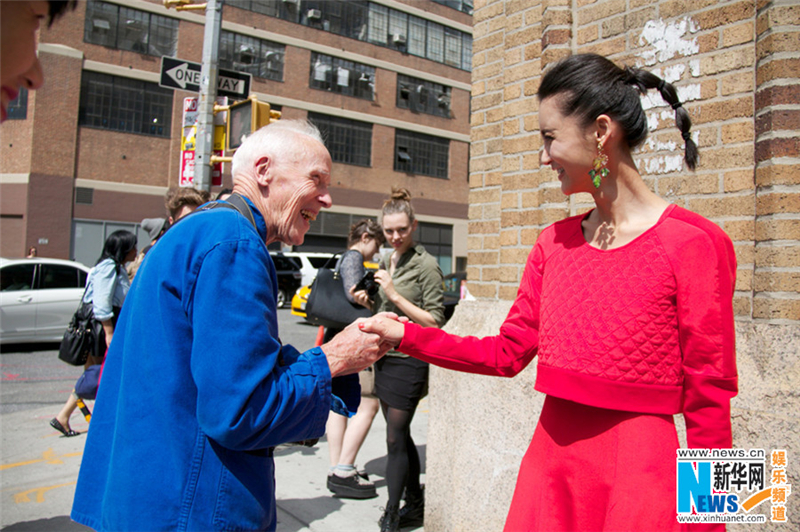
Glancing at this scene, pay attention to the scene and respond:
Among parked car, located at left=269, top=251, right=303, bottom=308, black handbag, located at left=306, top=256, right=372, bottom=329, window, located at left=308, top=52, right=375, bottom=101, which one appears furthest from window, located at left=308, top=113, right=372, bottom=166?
black handbag, located at left=306, top=256, right=372, bottom=329

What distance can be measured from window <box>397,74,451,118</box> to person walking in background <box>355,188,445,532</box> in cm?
2963

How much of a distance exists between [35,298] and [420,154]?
25.7 metres

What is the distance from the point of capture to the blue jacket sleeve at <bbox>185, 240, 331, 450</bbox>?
4.92 feet

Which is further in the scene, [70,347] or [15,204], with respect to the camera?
[15,204]

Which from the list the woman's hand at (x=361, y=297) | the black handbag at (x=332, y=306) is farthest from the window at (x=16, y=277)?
the woman's hand at (x=361, y=297)

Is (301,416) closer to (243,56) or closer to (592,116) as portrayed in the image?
(592,116)

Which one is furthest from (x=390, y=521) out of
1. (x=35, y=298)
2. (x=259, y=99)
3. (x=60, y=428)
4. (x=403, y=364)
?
(x=259, y=99)

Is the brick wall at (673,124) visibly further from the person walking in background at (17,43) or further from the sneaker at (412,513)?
the person walking in background at (17,43)

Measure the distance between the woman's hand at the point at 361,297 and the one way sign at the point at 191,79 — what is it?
180 inches

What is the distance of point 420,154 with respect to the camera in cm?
3388

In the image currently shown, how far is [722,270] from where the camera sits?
1.69 m

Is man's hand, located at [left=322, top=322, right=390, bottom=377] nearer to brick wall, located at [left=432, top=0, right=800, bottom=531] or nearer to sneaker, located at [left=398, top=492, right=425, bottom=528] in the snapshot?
brick wall, located at [left=432, top=0, right=800, bottom=531]

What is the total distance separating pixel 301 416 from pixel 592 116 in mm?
1287

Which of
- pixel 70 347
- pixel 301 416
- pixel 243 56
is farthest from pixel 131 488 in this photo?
pixel 243 56
